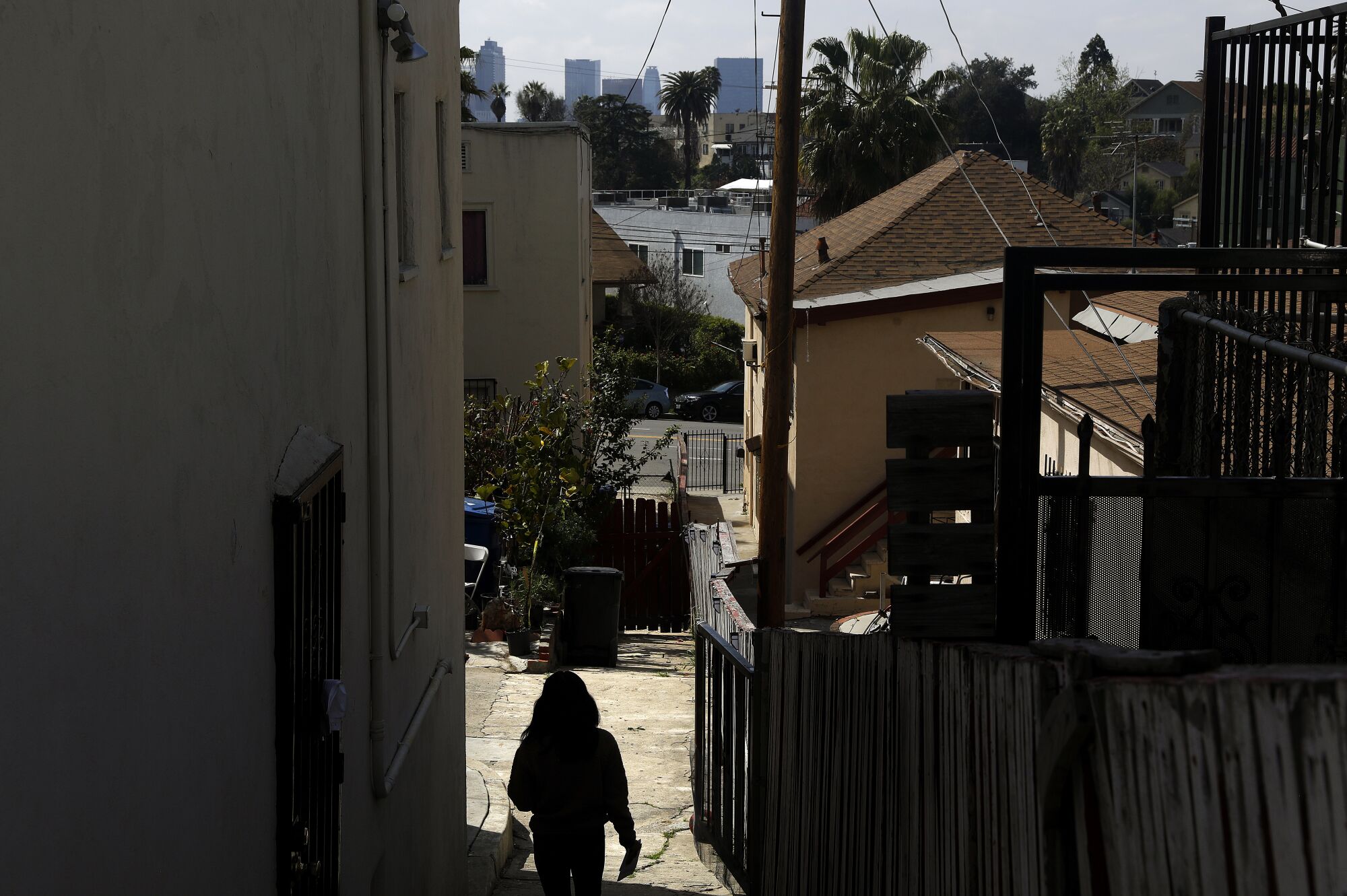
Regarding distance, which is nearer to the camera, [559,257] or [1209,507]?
[1209,507]

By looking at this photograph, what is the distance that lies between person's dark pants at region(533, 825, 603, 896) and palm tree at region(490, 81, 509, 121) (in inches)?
2416

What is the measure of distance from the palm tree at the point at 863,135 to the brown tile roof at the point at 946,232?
972cm

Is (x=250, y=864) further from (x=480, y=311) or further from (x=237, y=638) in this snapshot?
(x=480, y=311)

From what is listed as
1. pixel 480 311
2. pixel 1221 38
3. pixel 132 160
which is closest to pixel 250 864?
pixel 132 160

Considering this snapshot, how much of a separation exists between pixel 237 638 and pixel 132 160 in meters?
1.37

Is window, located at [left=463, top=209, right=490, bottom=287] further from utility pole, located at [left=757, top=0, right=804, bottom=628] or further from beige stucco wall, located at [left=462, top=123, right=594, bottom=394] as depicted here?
utility pole, located at [left=757, top=0, right=804, bottom=628]

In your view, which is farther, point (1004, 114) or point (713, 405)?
point (1004, 114)

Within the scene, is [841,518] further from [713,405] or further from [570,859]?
[713,405]

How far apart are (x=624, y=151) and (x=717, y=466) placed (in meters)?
55.2

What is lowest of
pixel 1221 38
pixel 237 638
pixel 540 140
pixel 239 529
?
pixel 237 638

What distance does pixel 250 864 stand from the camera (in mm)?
3771

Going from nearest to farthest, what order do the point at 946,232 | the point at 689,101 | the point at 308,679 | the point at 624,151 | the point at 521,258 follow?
the point at 308,679
the point at 946,232
the point at 521,258
the point at 624,151
the point at 689,101

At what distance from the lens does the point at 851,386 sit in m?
20.0

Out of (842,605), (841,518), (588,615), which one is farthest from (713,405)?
(588,615)
